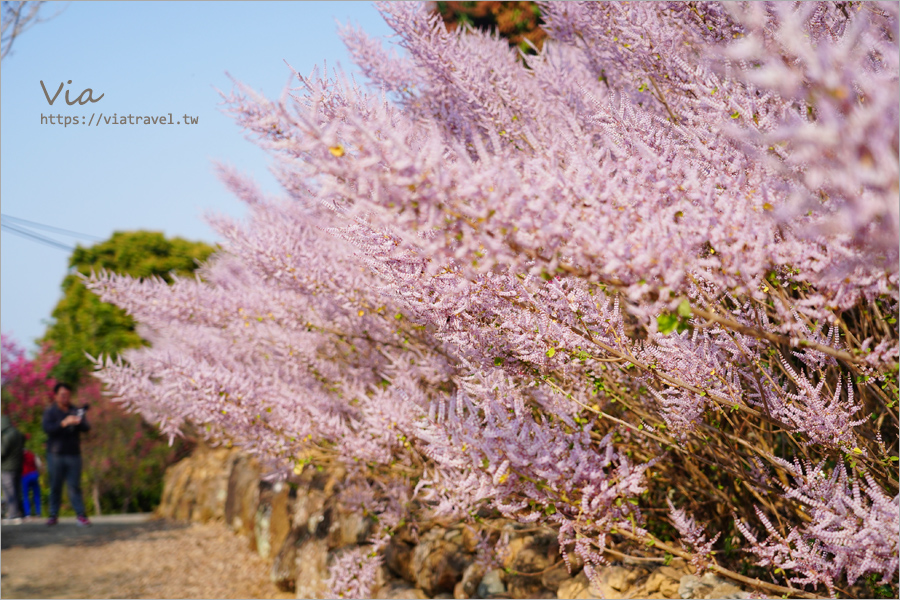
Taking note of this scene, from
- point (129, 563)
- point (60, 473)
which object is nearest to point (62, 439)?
point (60, 473)

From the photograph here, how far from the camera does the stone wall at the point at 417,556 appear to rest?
114 inches

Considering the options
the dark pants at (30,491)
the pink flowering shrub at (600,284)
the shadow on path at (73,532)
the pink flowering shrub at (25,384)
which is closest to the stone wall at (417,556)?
the pink flowering shrub at (600,284)

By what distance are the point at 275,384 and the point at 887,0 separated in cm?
297

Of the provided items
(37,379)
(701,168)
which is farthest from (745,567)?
(37,379)

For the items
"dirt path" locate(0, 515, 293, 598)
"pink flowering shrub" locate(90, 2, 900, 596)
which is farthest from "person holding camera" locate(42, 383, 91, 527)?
"pink flowering shrub" locate(90, 2, 900, 596)

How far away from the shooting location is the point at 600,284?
1.33 m

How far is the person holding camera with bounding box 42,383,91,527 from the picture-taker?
7785 mm

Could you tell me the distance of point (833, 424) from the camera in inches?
75.4

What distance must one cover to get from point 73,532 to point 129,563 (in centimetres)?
173

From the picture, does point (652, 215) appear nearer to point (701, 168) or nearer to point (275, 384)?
point (701, 168)

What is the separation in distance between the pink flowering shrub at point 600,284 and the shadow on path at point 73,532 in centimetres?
421

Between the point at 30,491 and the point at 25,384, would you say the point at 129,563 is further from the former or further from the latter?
the point at 25,384

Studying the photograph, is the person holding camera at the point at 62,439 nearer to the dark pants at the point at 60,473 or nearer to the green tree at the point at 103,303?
the dark pants at the point at 60,473

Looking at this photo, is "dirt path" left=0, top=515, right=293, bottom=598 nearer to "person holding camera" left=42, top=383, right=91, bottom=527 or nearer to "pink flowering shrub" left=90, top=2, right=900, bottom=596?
"person holding camera" left=42, top=383, right=91, bottom=527
